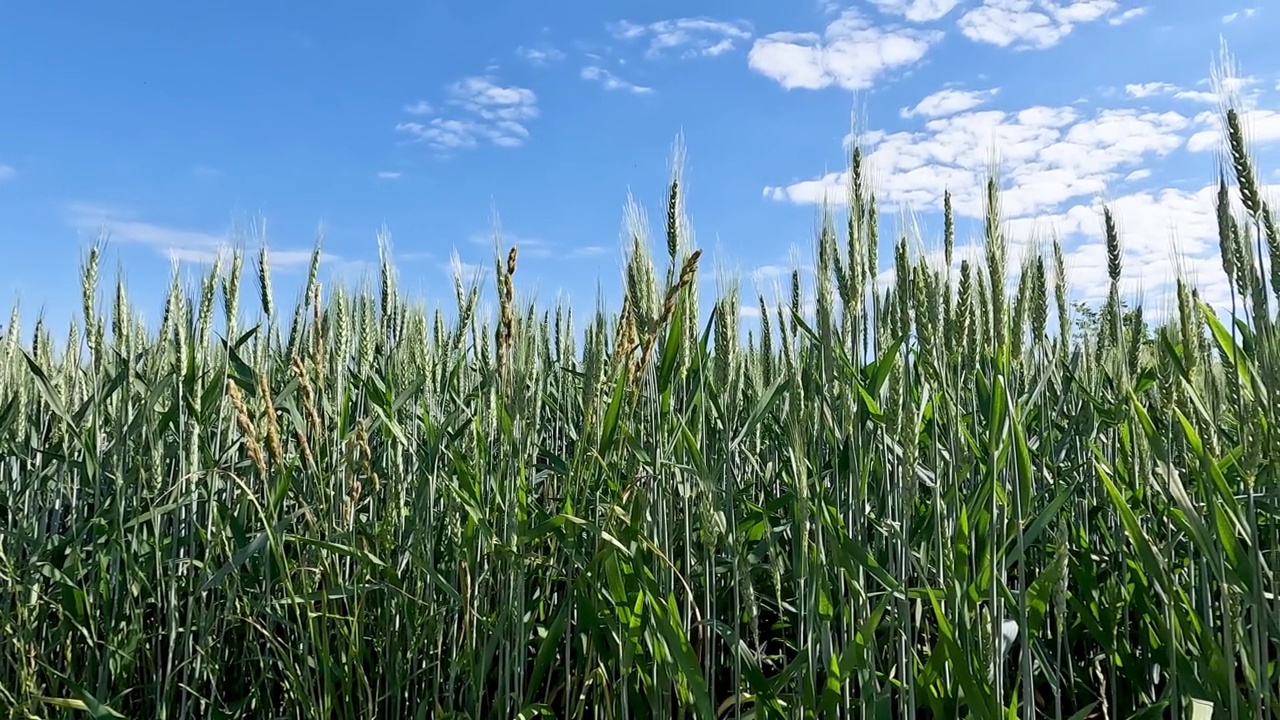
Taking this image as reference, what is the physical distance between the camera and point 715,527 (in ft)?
4.50

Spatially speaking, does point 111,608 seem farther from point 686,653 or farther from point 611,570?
point 686,653

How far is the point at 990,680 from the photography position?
3.76ft

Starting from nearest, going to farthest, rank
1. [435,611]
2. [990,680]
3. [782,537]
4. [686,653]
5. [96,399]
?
1. [990,680]
2. [686,653]
3. [435,611]
4. [96,399]
5. [782,537]

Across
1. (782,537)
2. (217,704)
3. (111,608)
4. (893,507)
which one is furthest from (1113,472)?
(111,608)

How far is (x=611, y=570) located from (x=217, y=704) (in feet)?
3.36

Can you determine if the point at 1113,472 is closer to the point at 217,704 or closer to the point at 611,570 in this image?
the point at 611,570

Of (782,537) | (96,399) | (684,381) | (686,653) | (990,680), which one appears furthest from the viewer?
(782,537)

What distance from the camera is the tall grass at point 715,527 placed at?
1232 mm

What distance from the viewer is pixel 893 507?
5.18 feet

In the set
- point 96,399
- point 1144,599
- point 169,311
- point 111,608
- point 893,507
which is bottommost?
point 111,608

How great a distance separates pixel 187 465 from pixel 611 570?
1164 millimetres

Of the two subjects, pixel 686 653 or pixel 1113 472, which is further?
pixel 1113 472

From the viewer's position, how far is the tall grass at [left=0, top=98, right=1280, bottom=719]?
1.23m

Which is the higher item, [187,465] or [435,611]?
[187,465]
